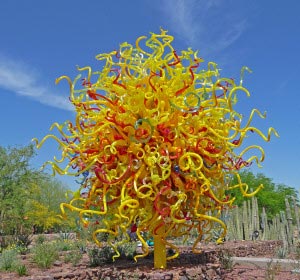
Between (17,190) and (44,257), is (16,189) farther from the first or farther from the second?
(44,257)

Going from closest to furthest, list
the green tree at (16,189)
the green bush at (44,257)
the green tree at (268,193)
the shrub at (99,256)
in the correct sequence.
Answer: the shrub at (99,256) < the green bush at (44,257) < the green tree at (16,189) < the green tree at (268,193)

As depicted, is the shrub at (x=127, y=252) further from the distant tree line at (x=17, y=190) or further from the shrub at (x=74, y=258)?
the distant tree line at (x=17, y=190)

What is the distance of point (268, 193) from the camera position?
4638 cm

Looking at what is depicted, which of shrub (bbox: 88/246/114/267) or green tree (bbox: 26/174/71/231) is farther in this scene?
green tree (bbox: 26/174/71/231)

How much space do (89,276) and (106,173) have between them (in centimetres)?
219

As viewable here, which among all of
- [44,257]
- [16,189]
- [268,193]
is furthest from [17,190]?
[268,193]

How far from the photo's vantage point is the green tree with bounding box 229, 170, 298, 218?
149ft

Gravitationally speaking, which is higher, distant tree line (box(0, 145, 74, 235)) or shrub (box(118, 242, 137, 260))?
distant tree line (box(0, 145, 74, 235))

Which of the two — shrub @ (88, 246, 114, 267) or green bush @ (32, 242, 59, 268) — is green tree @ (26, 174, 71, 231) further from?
shrub @ (88, 246, 114, 267)

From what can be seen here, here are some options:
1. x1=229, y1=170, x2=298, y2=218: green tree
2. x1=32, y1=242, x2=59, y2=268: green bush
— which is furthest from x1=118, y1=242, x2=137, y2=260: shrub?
x1=229, y1=170, x2=298, y2=218: green tree

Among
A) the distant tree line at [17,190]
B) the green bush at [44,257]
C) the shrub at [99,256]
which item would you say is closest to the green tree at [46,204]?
the distant tree line at [17,190]

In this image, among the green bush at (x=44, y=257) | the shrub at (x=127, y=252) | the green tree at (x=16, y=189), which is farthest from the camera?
the green tree at (x=16, y=189)

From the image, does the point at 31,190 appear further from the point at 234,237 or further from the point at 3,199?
the point at 234,237

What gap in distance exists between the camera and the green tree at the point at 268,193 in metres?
45.3
